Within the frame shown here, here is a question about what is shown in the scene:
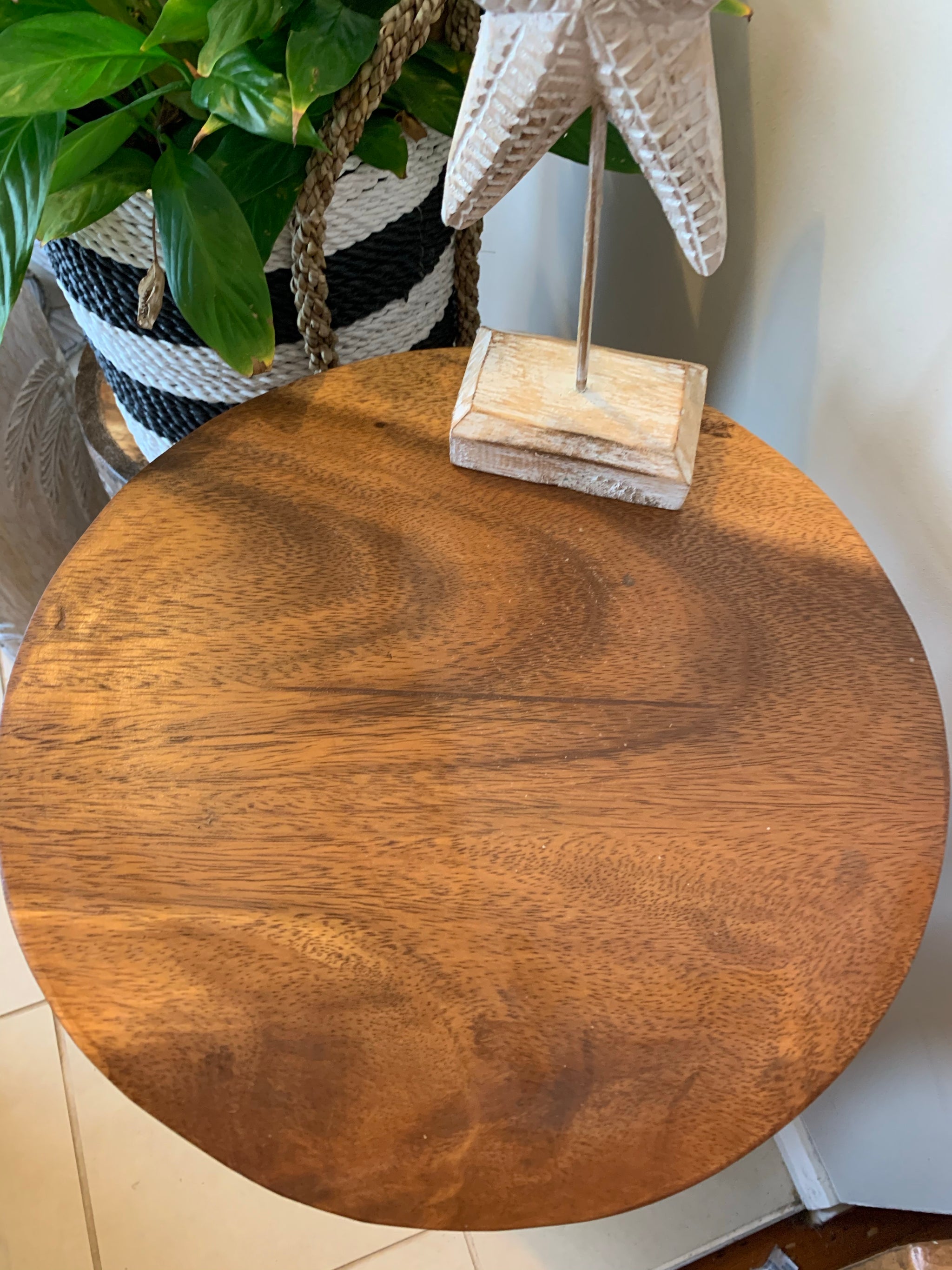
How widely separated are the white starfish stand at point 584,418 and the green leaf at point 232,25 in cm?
22

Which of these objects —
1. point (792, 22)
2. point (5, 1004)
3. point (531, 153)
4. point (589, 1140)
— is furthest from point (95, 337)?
point (5, 1004)

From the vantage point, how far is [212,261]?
571mm

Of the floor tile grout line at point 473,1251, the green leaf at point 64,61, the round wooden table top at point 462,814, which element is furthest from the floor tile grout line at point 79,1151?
the green leaf at point 64,61

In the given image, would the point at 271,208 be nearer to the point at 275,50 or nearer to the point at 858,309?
the point at 275,50

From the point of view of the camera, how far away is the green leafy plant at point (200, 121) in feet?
1.72

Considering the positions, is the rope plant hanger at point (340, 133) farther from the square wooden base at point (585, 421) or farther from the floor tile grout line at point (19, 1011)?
the floor tile grout line at point (19, 1011)

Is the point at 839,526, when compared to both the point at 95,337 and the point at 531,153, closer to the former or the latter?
the point at 531,153

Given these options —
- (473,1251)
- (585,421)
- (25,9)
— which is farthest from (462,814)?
(473,1251)

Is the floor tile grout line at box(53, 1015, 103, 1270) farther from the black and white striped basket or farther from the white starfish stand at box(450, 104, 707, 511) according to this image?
the white starfish stand at box(450, 104, 707, 511)

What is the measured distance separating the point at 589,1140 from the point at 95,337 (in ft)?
2.27

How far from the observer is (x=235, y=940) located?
45 centimetres

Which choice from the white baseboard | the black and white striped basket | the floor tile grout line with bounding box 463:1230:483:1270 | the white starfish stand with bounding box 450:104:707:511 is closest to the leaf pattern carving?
the black and white striped basket

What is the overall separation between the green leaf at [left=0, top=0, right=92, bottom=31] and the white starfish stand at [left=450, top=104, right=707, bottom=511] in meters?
0.34

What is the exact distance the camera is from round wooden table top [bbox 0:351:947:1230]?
411mm
